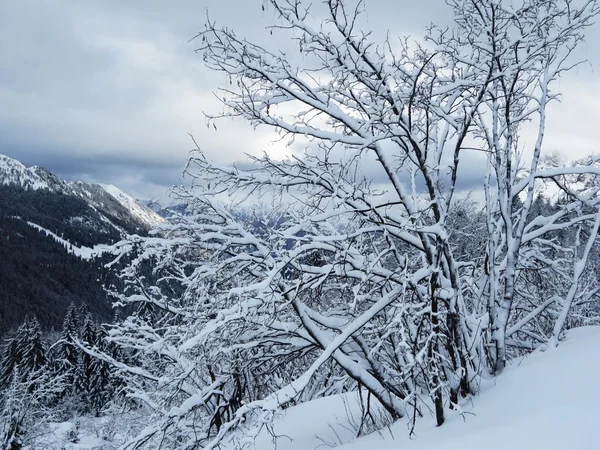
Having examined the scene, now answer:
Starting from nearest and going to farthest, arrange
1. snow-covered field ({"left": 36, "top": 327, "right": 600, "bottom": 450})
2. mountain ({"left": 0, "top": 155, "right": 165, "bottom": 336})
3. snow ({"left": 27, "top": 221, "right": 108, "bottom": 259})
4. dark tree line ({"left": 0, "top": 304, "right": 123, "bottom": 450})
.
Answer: snow-covered field ({"left": 36, "top": 327, "right": 600, "bottom": 450})
dark tree line ({"left": 0, "top": 304, "right": 123, "bottom": 450})
mountain ({"left": 0, "top": 155, "right": 165, "bottom": 336})
snow ({"left": 27, "top": 221, "right": 108, "bottom": 259})

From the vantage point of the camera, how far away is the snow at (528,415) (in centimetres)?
233

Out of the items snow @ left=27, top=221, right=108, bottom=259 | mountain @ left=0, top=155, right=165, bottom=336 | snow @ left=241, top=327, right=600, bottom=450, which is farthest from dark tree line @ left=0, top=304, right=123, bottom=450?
snow @ left=27, top=221, right=108, bottom=259

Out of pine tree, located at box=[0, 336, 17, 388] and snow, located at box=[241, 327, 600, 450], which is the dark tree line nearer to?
pine tree, located at box=[0, 336, 17, 388]

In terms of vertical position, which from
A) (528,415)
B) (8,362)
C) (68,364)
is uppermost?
(528,415)

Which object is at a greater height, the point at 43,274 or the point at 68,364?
the point at 43,274

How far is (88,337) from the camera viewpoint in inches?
1927

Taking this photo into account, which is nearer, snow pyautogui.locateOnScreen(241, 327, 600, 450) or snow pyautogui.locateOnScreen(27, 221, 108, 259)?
snow pyautogui.locateOnScreen(241, 327, 600, 450)

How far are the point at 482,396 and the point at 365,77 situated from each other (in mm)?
3054

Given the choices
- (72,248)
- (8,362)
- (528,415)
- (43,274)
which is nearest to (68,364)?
(8,362)

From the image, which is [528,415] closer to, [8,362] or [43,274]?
[8,362]

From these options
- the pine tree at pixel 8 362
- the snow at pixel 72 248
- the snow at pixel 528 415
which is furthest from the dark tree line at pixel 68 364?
the snow at pixel 72 248

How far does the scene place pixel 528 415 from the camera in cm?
268

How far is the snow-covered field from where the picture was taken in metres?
2.32

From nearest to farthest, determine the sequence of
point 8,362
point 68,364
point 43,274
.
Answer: point 8,362 → point 68,364 → point 43,274
